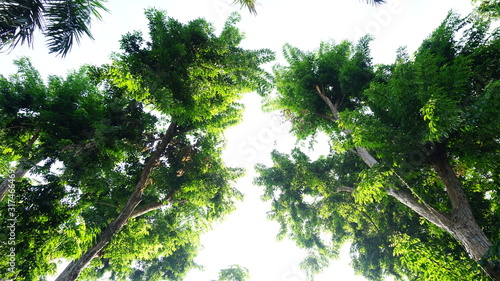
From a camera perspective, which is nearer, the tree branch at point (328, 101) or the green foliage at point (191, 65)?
the green foliage at point (191, 65)

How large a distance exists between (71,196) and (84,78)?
458 cm

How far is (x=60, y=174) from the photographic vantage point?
5.40m

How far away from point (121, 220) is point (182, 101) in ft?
14.2

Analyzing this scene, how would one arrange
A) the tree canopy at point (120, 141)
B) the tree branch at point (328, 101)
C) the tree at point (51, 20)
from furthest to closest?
the tree branch at point (328, 101)
the tree canopy at point (120, 141)
the tree at point (51, 20)

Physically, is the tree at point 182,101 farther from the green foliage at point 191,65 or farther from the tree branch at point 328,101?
the tree branch at point 328,101

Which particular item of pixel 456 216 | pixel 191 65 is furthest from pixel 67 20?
pixel 456 216

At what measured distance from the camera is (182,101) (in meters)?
6.28

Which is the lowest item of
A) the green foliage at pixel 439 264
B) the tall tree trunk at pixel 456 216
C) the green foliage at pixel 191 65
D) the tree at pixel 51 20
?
the green foliage at pixel 439 264

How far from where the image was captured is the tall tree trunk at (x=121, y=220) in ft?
17.3

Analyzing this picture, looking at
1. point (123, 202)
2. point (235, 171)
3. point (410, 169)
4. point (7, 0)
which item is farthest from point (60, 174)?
point (410, 169)

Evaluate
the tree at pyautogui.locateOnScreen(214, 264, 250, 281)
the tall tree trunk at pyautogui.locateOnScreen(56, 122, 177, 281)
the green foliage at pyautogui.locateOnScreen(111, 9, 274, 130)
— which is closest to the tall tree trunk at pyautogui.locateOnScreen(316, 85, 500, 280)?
the green foliage at pyautogui.locateOnScreen(111, 9, 274, 130)

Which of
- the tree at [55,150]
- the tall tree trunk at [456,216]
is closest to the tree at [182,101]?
the tree at [55,150]

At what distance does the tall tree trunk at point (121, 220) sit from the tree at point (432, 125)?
19.0ft

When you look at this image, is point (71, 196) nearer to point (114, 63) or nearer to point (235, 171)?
point (114, 63)
